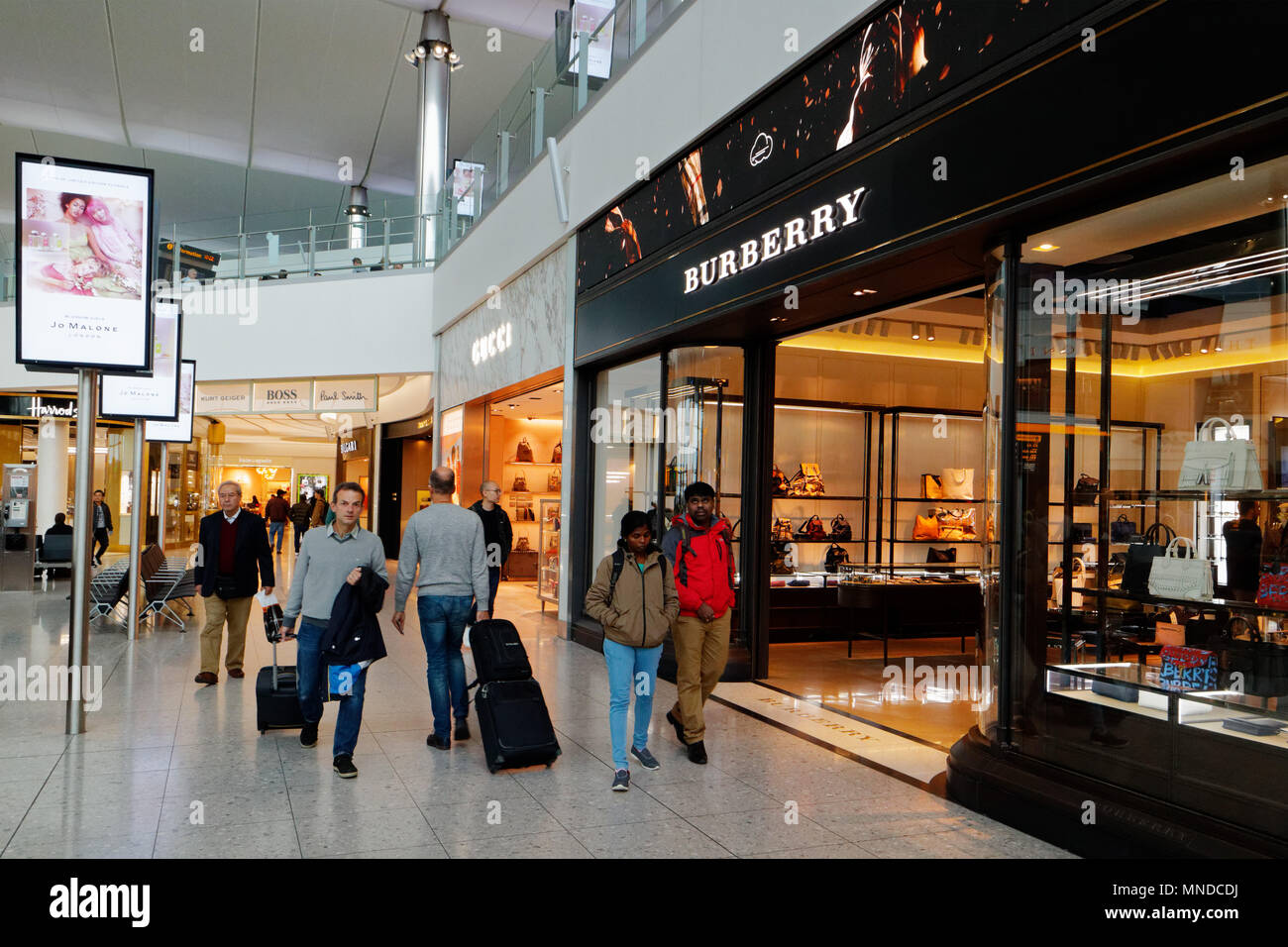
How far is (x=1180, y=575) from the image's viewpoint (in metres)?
4.07

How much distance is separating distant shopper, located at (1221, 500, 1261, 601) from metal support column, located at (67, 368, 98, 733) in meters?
5.84

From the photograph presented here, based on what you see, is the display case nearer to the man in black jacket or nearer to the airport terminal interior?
the airport terminal interior

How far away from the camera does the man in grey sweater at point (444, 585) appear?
18.2 feet

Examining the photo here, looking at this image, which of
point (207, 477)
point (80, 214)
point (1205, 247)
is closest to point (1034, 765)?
point (1205, 247)

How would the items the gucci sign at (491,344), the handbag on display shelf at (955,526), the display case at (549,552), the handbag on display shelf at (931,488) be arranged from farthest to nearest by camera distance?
the gucci sign at (491,344) < the display case at (549,552) < the handbag on display shelf at (931,488) < the handbag on display shelf at (955,526)

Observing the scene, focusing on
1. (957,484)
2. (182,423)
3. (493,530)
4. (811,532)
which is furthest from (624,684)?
(182,423)

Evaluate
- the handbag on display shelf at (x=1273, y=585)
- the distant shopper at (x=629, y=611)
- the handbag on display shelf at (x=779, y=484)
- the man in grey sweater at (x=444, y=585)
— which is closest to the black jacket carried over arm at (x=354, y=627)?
the man in grey sweater at (x=444, y=585)

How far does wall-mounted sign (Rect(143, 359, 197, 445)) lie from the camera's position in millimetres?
12859

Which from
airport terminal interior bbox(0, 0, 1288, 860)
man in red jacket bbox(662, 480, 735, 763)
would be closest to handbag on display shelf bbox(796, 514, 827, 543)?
airport terminal interior bbox(0, 0, 1288, 860)

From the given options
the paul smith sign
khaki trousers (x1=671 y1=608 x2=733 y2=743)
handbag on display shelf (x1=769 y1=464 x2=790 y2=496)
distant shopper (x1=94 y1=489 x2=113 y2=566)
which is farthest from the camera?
distant shopper (x1=94 y1=489 x2=113 y2=566)

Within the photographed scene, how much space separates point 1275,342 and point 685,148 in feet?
17.0

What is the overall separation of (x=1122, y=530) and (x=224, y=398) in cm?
Result: 1666

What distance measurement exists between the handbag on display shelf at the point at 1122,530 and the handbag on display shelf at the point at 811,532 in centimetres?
607

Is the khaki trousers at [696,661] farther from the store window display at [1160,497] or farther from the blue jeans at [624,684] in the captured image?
the store window display at [1160,497]
